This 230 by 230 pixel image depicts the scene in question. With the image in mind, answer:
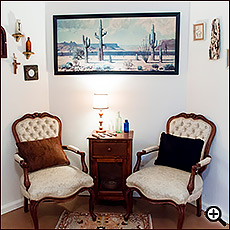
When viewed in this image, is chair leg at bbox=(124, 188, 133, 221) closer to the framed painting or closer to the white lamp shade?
the white lamp shade

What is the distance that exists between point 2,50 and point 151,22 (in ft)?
5.54

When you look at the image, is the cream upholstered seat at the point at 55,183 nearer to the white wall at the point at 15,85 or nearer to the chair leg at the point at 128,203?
the chair leg at the point at 128,203

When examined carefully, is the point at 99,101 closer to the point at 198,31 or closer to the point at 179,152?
the point at 179,152

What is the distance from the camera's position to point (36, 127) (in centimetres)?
337

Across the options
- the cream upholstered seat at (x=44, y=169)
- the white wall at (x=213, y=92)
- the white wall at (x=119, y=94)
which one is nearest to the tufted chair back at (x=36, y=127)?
the cream upholstered seat at (x=44, y=169)

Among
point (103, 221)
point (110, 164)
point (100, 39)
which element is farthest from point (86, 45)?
point (103, 221)

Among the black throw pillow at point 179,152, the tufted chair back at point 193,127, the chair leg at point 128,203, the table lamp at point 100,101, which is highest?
the table lamp at point 100,101

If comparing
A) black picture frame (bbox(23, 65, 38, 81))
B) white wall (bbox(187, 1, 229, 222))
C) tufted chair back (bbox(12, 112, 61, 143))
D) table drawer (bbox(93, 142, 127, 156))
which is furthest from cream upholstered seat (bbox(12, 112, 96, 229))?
white wall (bbox(187, 1, 229, 222))

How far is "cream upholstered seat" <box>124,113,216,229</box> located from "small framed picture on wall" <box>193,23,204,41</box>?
2.79ft

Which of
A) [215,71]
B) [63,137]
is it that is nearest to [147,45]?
[215,71]

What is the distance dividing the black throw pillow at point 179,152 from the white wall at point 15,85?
156 centimetres

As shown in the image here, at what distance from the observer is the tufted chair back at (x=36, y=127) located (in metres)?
3.23

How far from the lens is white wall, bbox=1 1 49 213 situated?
3188 mm

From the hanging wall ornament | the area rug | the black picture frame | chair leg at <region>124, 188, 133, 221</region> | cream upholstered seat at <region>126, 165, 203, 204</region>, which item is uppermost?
the hanging wall ornament
